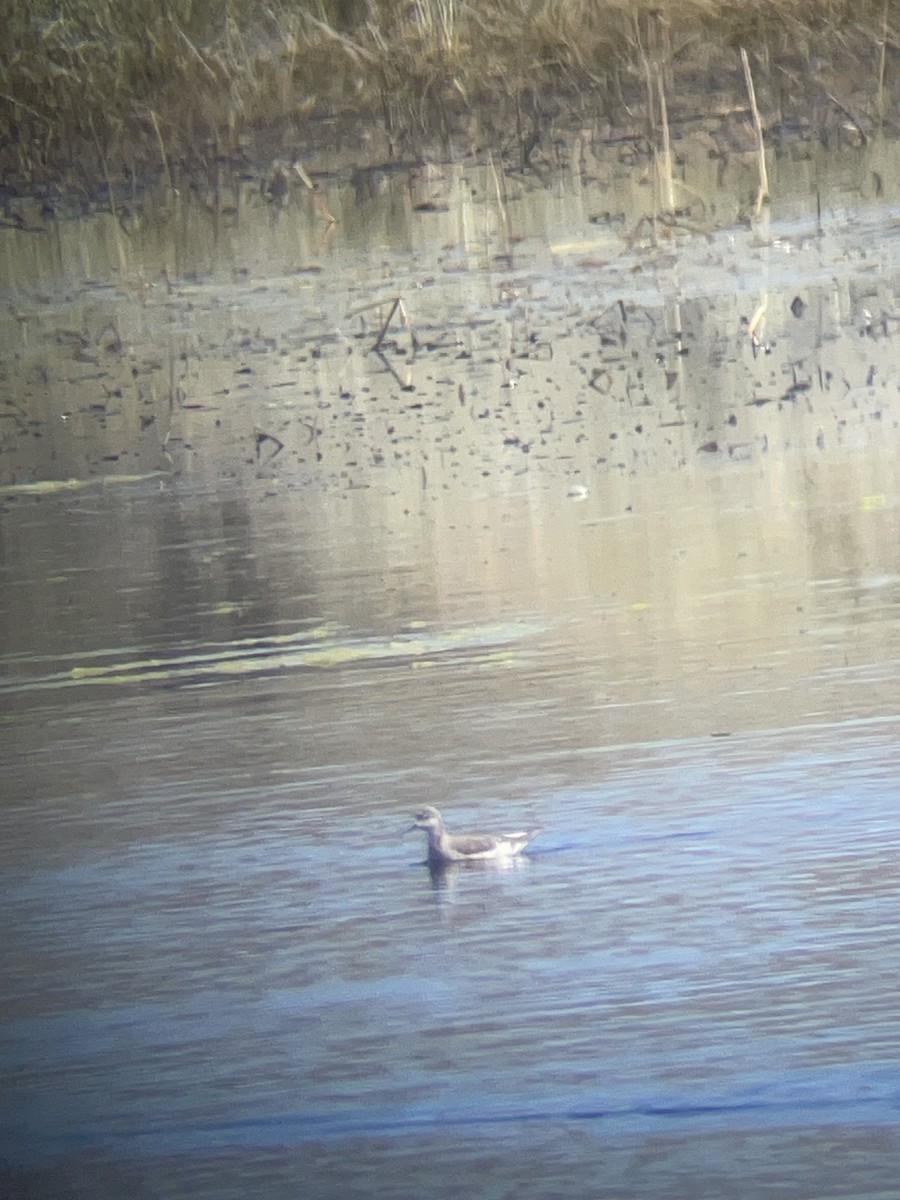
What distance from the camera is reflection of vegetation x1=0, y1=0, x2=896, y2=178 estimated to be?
16.5 metres

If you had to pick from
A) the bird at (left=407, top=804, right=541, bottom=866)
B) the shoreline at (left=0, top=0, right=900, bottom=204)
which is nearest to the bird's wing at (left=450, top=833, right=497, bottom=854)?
the bird at (left=407, top=804, right=541, bottom=866)

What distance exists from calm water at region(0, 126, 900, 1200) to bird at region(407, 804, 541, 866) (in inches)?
2.2

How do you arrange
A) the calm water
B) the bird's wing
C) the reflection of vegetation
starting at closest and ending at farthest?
1. the calm water
2. the bird's wing
3. the reflection of vegetation

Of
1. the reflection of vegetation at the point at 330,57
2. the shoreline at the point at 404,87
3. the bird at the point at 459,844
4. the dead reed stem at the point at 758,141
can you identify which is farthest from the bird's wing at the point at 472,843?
the reflection of vegetation at the point at 330,57

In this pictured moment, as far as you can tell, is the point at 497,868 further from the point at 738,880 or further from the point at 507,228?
the point at 507,228

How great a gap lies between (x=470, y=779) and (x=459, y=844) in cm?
64

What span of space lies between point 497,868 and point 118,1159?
1.04 metres

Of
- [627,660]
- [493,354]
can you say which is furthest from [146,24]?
[627,660]

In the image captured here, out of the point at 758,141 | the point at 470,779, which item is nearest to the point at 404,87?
the point at 758,141

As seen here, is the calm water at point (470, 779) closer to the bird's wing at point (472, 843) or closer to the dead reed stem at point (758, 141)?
the bird's wing at point (472, 843)

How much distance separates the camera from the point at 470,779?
4.71 meters

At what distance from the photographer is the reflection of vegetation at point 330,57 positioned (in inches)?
648

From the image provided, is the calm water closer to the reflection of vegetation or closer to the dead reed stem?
the dead reed stem

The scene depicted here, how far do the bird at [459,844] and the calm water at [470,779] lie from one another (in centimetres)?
6
